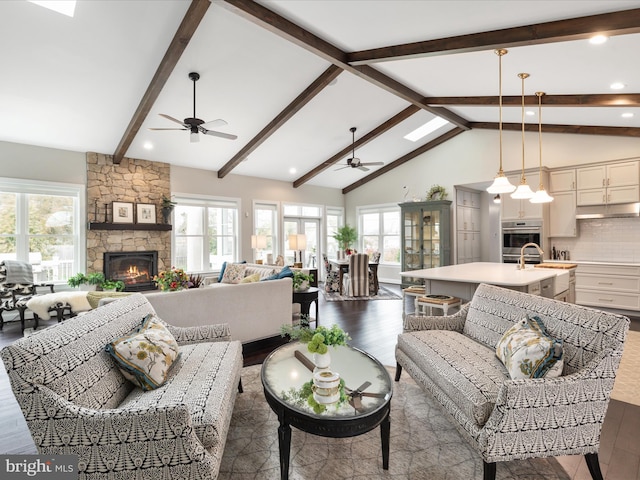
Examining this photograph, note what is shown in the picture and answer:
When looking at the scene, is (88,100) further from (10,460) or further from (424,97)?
(424,97)

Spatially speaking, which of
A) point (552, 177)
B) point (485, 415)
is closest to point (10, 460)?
point (485, 415)

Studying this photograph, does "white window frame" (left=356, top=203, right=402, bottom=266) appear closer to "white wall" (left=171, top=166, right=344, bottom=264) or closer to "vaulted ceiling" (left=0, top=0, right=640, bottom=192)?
"white wall" (left=171, top=166, right=344, bottom=264)

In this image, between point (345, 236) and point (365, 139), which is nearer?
point (365, 139)

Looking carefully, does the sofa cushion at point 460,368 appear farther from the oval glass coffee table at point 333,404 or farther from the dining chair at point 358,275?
the dining chair at point 358,275

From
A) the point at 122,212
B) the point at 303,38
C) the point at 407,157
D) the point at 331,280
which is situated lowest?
the point at 331,280

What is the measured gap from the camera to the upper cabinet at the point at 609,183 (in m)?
5.15

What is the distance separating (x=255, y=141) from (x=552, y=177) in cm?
529

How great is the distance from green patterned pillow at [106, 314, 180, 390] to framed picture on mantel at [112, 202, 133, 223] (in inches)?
187

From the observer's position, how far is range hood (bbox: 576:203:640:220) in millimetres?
5227

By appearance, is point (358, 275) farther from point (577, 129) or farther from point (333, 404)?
point (333, 404)

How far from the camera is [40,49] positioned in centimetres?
358

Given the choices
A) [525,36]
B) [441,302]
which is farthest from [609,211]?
[525,36]

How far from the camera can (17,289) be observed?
15.8 ft

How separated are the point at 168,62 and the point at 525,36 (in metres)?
3.63
